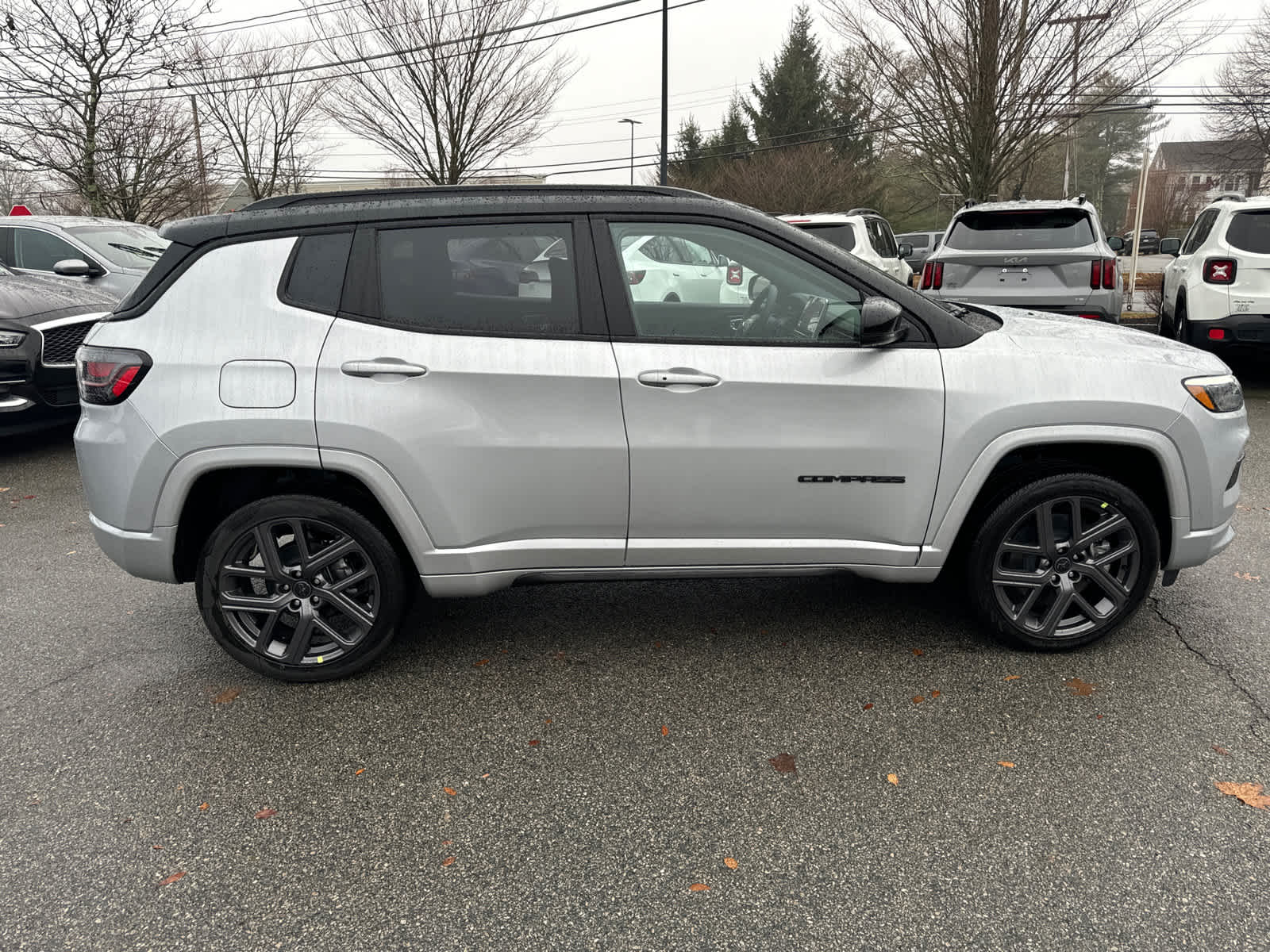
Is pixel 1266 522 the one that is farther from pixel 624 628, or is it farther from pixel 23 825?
pixel 23 825

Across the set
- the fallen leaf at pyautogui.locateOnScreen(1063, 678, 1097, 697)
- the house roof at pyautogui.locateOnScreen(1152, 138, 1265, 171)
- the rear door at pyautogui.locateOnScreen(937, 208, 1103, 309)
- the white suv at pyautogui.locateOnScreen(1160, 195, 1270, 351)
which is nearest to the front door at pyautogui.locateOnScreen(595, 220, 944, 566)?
the fallen leaf at pyautogui.locateOnScreen(1063, 678, 1097, 697)

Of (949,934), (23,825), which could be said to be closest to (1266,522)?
(949,934)

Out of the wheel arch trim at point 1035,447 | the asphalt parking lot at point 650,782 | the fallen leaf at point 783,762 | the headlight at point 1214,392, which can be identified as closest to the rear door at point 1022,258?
the asphalt parking lot at point 650,782

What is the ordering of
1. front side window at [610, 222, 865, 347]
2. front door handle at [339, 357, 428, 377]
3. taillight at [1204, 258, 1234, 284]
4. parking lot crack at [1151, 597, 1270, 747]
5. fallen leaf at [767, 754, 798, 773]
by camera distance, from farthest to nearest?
taillight at [1204, 258, 1234, 284]
front side window at [610, 222, 865, 347]
front door handle at [339, 357, 428, 377]
parking lot crack at [1151, 597, 1270, 747]
fallen leaf at [767, 754, 798, 773]

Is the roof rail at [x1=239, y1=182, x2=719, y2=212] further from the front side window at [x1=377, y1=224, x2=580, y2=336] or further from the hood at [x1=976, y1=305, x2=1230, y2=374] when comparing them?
the hood at [x1=976, y1=305, x2=1230, y2=374]

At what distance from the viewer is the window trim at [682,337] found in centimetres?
323

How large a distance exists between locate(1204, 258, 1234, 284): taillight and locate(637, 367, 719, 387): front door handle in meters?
7.21

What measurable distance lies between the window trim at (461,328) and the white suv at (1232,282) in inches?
288

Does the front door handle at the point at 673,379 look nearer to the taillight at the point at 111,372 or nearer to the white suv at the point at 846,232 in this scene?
the taillight at the point at 111,372

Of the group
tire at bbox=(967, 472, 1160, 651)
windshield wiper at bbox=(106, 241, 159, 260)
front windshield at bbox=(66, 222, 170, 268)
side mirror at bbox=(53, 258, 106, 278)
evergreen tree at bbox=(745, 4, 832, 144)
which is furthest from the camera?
evergreen tree at bbox=(745, 4, 832, 144)

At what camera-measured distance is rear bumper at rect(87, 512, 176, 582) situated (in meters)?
3.28

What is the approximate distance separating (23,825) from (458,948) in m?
1.42

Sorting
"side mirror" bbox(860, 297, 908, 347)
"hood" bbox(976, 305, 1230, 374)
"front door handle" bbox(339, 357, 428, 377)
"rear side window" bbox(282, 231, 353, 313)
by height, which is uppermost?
"rear side window" bbox(282, 231, 353, 313)

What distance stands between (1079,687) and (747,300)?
184 centimetres
